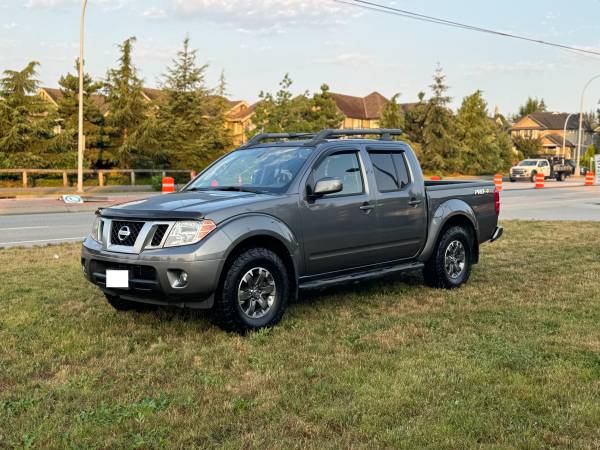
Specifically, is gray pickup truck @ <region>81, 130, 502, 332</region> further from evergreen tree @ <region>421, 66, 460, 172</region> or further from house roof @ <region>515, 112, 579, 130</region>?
house roof @ <region>515, 112, 579, 130</region>

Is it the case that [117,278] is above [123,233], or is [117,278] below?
below

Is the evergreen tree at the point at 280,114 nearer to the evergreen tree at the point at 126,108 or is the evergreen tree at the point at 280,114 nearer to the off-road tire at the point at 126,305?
the evergreen tree at the point at 126,108

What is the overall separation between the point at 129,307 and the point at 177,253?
58.0 inches

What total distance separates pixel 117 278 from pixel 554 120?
4978 inches

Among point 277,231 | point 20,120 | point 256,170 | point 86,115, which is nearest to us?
point 277,231

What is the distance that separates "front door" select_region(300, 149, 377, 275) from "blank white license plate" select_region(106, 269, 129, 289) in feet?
5.38

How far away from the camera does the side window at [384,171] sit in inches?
266

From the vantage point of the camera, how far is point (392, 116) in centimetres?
5541

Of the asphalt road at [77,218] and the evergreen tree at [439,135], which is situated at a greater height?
the evergreen tree at [439,135]

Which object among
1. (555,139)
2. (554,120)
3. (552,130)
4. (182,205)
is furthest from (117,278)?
(554,120)

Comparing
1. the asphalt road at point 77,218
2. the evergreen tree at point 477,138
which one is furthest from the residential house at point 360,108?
the asphalt road at point 77,218

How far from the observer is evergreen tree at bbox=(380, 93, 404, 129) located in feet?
181

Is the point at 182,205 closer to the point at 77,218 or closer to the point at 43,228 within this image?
the point at 43,228

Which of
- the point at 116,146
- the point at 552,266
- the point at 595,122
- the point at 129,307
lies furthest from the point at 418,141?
the point at 595,122
